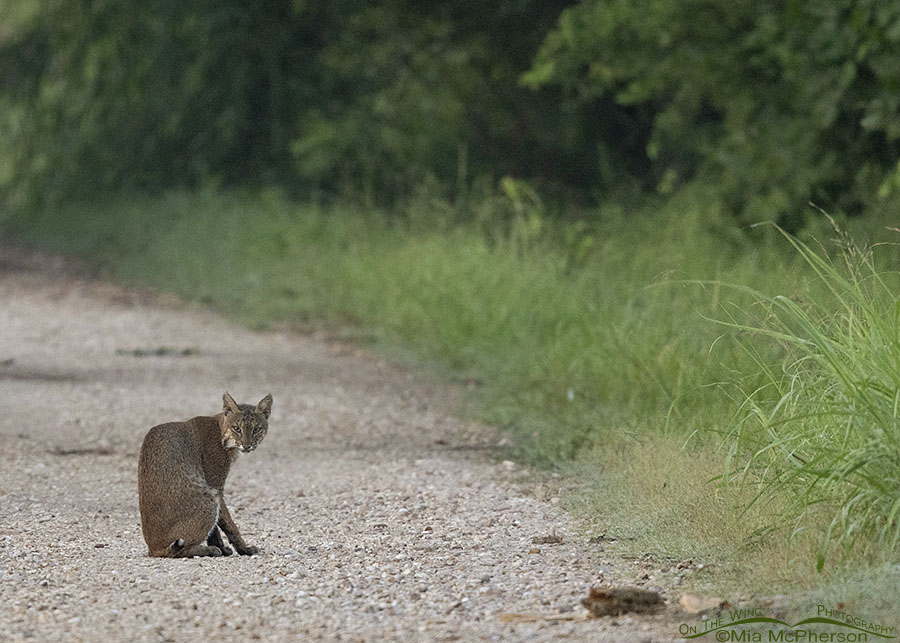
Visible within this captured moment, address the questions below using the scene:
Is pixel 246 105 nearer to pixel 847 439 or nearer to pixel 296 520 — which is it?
pixel 296 520

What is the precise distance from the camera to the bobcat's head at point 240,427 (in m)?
4.77

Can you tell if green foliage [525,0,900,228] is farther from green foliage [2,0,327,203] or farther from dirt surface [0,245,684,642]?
green foliage [2,0,327,203]

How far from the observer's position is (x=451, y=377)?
9188 millimetres

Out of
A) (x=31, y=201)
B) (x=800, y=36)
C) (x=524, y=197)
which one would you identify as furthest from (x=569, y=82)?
(x=31, y=201)

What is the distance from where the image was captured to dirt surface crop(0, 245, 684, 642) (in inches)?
158

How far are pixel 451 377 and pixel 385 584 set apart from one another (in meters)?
4.81

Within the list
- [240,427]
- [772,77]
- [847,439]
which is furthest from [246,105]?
[847,439]

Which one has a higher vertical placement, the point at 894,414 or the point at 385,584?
the point at 894,414

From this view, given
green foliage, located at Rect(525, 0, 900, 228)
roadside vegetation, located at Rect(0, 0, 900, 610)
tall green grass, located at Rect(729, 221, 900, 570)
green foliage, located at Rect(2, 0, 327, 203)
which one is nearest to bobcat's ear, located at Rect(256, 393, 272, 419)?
roadside vegetation, located at Rect(0, 0, 900, 610)

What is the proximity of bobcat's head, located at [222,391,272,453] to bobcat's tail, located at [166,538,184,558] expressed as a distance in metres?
0.37

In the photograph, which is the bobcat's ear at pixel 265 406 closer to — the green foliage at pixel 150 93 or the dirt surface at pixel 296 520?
the dirt surface at pixel 296 520

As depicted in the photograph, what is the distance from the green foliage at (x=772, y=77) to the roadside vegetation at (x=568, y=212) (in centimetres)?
3

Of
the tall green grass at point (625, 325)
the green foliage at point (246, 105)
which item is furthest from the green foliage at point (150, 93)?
the tall green grass at point (625, 325)

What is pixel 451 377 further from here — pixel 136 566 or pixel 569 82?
pixel 569 82
